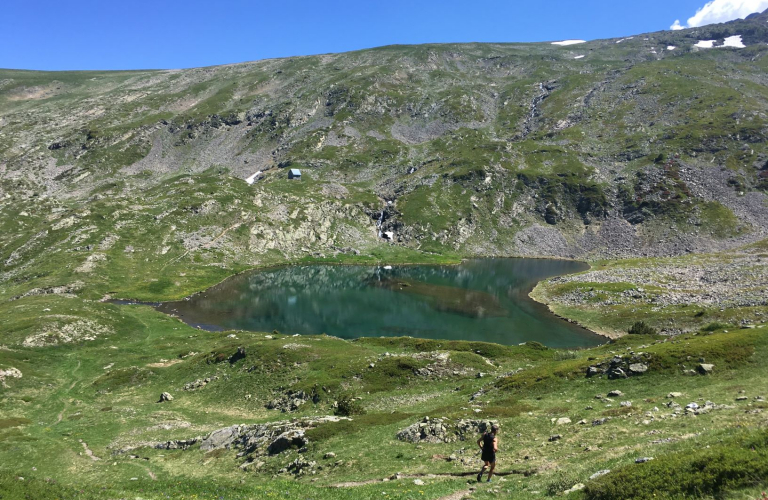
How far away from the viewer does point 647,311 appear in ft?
286

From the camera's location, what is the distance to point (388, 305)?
11212 centimetres

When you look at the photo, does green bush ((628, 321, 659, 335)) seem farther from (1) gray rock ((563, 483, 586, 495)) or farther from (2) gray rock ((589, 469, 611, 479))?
(1) gray rock ((563, 483, 586, 495))

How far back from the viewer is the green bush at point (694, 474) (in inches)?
434

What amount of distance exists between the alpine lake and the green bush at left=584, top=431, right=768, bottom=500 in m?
69.2

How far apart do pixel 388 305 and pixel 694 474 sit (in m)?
101

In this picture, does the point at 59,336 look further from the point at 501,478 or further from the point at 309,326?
the point at 501,478

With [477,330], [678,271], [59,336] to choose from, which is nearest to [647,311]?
[477,330]

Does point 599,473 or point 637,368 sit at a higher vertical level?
point 599,473

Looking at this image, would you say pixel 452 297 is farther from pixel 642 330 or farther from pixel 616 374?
pixel 616 374

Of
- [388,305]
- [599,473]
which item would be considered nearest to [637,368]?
[599,473]

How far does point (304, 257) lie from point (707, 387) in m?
158

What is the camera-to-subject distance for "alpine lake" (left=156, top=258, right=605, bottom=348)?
89250 millimetres

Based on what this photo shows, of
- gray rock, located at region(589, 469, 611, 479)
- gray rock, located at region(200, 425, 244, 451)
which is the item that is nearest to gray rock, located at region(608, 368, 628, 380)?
gray rock, located at region(589, 469, 611, 479)

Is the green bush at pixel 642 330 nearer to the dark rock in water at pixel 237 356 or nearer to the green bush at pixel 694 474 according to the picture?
the green bush at pixel 694 474
